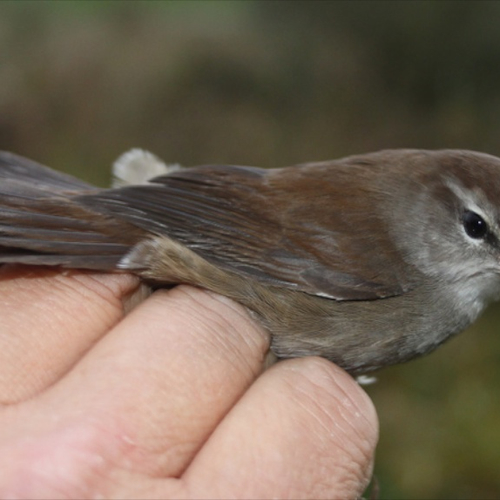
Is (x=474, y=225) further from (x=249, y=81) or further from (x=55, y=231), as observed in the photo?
(x=249, y=81)

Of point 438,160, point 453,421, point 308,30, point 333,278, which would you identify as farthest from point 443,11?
A: point 333,278

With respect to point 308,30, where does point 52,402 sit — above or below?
below

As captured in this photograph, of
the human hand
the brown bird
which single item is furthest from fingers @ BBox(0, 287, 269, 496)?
the brown bird

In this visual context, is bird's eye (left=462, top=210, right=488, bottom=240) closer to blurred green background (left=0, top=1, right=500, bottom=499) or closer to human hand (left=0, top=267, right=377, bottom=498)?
human hand (left=0, top=267, right=377, bottom=498)

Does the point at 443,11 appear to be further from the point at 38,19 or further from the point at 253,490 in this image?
the point at 253,490

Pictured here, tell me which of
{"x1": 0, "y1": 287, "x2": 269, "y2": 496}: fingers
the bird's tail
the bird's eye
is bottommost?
{"x1": 0, "y1": 287, "x2": 269, "y2": 496}: fingers

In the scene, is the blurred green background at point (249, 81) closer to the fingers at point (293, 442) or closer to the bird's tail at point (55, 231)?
the fingers at point (293, 442)

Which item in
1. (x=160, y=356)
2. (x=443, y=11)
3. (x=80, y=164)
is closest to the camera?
(x=160, y=356)

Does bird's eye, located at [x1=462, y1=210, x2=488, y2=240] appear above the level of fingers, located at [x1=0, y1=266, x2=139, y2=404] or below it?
above
